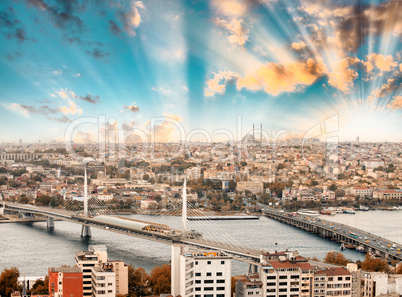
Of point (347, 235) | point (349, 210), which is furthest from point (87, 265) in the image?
point (349, 210)

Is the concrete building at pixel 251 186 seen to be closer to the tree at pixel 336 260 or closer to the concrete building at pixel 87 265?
the tree at pixel 336 260

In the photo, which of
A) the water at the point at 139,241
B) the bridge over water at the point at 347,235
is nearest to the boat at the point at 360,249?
the bridge over water at the point at 347,235

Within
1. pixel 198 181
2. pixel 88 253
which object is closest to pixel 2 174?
pixel 198 181

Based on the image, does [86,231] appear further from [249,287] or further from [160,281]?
[249,287]

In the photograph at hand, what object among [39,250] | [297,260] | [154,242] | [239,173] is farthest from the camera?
[239,173]

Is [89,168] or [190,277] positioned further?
[89,168]

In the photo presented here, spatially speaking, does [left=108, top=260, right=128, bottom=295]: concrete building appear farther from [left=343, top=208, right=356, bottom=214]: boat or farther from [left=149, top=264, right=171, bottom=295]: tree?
[left=343, top=208, right=356, bottom=214]: boat

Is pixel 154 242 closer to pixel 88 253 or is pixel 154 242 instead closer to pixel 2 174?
pixel 88 253
